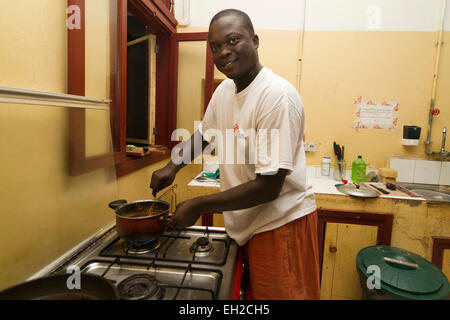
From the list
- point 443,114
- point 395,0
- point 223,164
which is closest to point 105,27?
point 223,164

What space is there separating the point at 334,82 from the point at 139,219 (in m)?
2.31

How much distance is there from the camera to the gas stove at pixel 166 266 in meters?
0.68

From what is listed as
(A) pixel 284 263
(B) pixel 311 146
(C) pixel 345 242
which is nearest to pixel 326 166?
(B) pixel 311 146

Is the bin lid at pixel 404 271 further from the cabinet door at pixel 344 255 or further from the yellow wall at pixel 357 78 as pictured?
the yellow wall at pixel 357 78

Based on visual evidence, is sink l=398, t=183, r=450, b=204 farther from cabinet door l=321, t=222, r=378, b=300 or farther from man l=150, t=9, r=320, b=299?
man l=150, t=9, r=320, b=299

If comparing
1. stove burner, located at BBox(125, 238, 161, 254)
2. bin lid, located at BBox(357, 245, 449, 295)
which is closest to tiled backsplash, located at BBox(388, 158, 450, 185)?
bin lid, located at BBox(357, 245, 449, 295)

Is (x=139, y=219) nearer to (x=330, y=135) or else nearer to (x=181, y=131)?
(x=181, y=131)

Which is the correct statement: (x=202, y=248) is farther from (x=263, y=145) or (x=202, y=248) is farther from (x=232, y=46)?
(x=232, y=46)

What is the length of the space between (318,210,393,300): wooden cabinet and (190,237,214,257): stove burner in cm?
129

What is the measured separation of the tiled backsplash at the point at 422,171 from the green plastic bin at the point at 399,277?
97 cm

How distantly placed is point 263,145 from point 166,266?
48cm

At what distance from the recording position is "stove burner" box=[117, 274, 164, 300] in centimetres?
65

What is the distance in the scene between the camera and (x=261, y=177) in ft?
2.87

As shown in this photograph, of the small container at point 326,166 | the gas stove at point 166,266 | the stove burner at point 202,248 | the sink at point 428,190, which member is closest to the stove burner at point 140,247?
the gas stove at point 166,266
